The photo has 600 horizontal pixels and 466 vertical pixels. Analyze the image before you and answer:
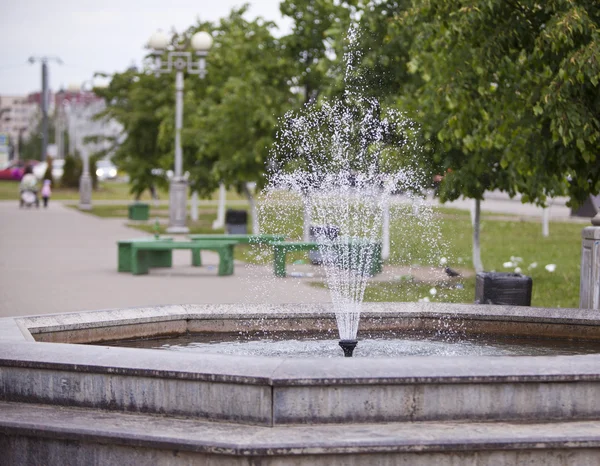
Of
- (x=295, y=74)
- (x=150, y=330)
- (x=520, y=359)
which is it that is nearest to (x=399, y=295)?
(x=150, y=330)

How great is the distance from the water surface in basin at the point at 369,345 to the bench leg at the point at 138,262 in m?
8.77

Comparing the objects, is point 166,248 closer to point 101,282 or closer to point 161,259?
point 161,259

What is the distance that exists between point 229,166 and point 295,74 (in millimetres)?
3079

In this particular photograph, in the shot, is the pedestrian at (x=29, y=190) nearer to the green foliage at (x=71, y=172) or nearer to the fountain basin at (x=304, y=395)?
the green foliage at (x=71, y=172)

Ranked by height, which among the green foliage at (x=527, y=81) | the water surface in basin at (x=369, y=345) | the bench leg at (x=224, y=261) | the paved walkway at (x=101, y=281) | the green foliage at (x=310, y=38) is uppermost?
the green foliage at (x=310, y=38)

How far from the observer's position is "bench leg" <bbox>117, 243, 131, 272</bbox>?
17.2 metres

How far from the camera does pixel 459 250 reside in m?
22.0

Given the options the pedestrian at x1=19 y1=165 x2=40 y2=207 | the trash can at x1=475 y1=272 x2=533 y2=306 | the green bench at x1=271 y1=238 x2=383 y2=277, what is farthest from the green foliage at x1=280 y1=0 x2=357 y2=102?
the pedestrian at x1=19 y1=165 x2=40 y2=207

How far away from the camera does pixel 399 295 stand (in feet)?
44.4

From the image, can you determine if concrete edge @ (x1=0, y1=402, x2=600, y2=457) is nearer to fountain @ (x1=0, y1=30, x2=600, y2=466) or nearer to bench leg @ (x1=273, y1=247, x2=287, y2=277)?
fountain @ (x1=0, y1=30, x2=600, y2=466)

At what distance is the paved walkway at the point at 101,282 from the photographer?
42.0 feet

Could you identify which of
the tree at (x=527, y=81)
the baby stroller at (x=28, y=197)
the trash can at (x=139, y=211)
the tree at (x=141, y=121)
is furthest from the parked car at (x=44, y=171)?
the tree at (x=527, y=81)

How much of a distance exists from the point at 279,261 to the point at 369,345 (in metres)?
8.34

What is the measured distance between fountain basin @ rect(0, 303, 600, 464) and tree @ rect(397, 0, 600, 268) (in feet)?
16.3
